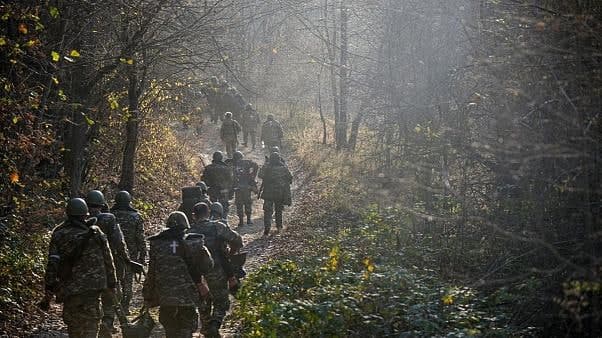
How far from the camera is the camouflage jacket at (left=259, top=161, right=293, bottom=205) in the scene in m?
18.2

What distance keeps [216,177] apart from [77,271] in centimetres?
953

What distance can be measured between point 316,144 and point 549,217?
72.2 ft

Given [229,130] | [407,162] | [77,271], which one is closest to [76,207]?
[77,271]

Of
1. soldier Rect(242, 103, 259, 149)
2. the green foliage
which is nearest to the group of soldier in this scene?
the green foliage

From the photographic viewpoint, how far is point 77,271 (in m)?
8.62

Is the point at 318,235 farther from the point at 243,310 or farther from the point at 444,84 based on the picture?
the point at 243,310

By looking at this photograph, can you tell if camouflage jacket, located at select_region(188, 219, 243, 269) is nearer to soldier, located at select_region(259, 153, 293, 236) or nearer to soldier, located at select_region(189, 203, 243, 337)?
soldier, located at select_region(189, 203, 243, 337)

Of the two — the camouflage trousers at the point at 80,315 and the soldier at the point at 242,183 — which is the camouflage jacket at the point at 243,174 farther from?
the camouflage trousers at the point at 80,315

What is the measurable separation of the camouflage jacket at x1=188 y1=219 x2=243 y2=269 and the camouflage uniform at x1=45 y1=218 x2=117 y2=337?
1450 millimetres

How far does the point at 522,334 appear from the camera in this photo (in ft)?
26.9

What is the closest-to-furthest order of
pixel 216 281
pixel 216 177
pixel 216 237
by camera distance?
pixel 216 281
pixel 216 237
pixel 216 177

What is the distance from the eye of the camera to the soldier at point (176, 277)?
8.54 meters

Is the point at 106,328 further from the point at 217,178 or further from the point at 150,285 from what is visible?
the point at 217,178

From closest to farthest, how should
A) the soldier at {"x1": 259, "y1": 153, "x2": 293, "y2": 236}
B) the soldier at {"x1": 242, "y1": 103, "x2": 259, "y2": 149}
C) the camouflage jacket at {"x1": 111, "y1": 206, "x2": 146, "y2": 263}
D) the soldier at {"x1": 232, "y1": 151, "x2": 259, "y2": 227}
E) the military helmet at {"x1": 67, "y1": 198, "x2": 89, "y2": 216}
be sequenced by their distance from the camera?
the military helmet at {"x1": 67, "y1": 198, "x2": 89, "y2": 216}, the camouflage jacket at {"x1": 111, "y1": 206, "x2": 146, "y2": 263}, the soldier at {"x1": 259, "y1": 153, "x2": 293, "y2": 236}, the soldier at {"x1": 232, "y1": 151, "x2": 259, "y2": 227}, the soldier at {"x1": 242, "y1": 103, "x2": 259, "y2": 149}
